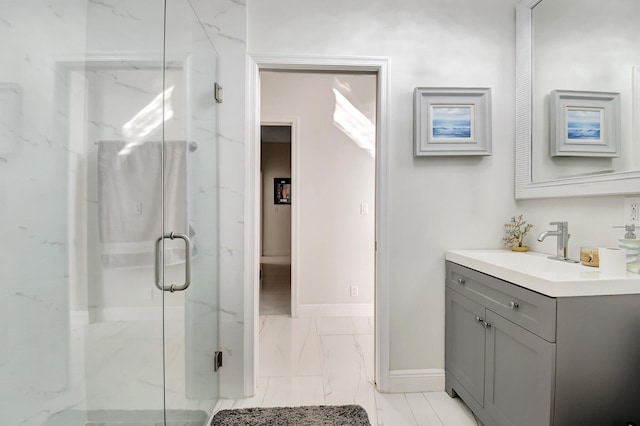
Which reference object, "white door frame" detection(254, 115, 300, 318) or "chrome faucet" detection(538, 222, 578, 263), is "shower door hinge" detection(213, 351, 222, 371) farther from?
"chrome faucet" detection(538, 222, 578, 263)

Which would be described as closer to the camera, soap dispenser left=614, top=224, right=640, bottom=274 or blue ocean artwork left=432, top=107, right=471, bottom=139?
soap dispenser left=614, top=224, right=640, bottom=274

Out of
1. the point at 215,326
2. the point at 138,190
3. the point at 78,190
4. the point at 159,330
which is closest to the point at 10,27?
the point at 78,190

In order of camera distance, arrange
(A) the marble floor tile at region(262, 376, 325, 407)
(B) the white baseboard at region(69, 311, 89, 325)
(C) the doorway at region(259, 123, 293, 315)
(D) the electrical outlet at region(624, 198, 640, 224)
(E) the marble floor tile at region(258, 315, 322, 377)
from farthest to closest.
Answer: (C) the doorway at region(259, 123, 293, 315) < (E) the marble floor tile at region(258, 315, 322, 377) < (A) the marble floor tile at region(262, 376, 325, 407) < (D) the electrical outlet at region(624, 198, 640, 224) < (B) the white baseboard at region(69, 311, 89, 325)

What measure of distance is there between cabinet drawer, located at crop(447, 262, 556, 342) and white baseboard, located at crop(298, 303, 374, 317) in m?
1.79

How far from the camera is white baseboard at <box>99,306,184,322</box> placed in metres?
0.99

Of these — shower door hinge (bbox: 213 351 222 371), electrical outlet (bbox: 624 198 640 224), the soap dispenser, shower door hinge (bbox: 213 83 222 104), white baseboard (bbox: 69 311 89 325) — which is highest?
shower door hinge (bbox: 213 83 222 104)

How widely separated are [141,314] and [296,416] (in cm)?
124

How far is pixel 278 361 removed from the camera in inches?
106

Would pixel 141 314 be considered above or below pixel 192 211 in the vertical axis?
below

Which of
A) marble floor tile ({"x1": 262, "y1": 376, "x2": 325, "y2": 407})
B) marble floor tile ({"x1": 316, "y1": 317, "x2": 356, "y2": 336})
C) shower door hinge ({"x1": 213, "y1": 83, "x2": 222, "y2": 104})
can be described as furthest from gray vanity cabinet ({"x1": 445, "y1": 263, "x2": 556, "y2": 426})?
A: shower door hinge ({"x1": 213, "y1": 83, "x2": 222, "y2": 104})

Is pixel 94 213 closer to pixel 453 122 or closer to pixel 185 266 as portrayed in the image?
pixel 185 266

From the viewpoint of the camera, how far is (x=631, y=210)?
1576mm

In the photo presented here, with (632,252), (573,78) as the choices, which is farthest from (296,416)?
(573,78)

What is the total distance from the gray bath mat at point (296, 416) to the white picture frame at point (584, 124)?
1.89 meters
